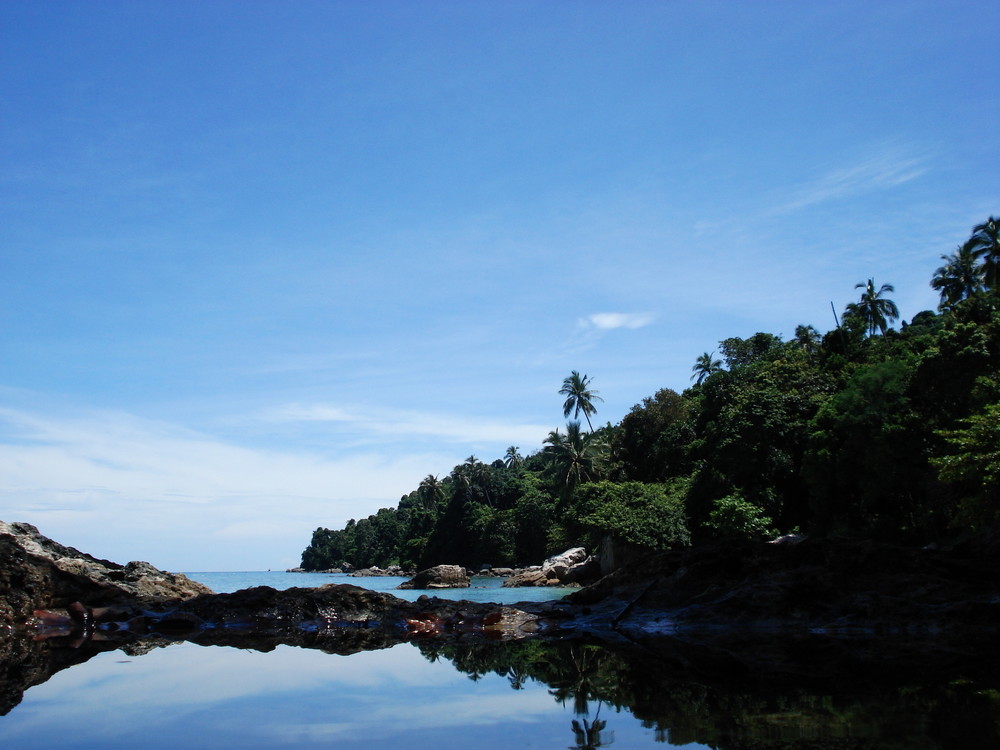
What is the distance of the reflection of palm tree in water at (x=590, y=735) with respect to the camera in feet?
15.4

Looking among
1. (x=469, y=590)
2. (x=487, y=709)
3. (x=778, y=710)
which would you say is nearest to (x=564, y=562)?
(x=469, y=590)

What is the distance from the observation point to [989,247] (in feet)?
142

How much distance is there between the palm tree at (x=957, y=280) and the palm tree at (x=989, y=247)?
407 centimetres

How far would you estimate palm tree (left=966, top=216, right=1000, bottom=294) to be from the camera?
42656mm

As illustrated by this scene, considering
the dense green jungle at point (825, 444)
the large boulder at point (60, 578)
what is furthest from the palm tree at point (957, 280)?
the large boulder at point (60, 578)

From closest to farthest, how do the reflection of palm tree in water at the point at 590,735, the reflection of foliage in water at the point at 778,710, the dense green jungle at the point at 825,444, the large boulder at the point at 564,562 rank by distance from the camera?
the reflection of foliage in water at the point at 778,710 → the reflection of palm tree in water at the point at 590,735 → the dense green jungle at the point at 825,444 → the large boulder at the point at 564,562

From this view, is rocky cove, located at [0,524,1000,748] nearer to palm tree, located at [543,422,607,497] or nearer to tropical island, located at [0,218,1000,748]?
tropical island, located at [0,218,1000,748]

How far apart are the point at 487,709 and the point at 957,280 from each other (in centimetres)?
5689

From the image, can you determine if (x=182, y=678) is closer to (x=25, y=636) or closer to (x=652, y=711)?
(x=652, y=711)

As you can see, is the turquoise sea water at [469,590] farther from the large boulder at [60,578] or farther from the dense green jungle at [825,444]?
the dense green jungle at [825,444]

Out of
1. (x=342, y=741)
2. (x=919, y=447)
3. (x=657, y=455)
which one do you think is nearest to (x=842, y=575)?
(x=342, y=741)

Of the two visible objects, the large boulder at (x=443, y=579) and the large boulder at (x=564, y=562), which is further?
the large boulder at (x=443, y=579)

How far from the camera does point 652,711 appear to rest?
564 cm

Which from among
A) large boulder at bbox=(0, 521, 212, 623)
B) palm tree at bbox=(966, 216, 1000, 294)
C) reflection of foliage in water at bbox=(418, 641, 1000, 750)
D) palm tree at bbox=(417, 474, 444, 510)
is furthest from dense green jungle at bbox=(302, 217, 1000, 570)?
palm tree at bbox=(417, 474, 444, 510)
